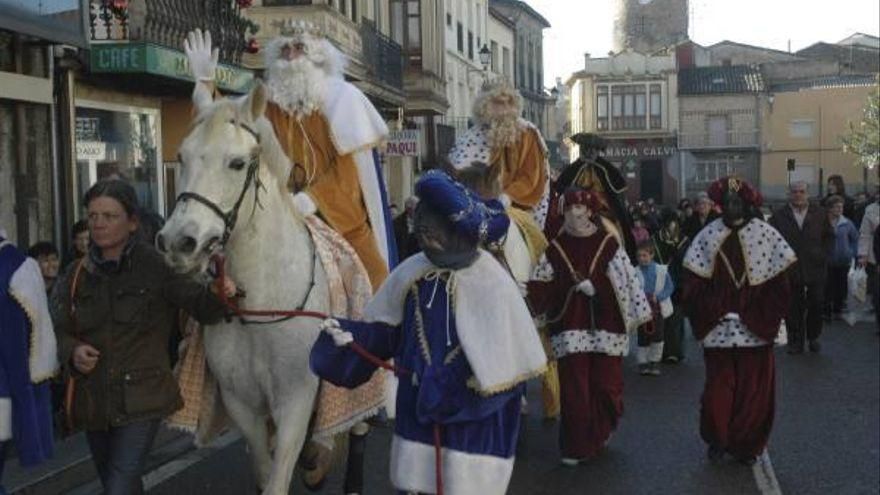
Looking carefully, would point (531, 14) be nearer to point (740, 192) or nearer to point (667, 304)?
A: point (667, 304)

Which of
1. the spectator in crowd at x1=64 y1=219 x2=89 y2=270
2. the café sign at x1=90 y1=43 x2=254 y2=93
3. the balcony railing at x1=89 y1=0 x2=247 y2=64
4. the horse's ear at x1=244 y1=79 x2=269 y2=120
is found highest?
the balcony railing at x1=89 y1=0 x2=247 y2=64

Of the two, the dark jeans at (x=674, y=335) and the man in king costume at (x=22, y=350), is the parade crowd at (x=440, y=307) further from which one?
the dark jeans at (x=674, y=335)

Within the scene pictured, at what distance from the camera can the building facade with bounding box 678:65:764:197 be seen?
72.1 metres

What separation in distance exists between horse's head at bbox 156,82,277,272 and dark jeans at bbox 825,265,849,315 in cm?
1418

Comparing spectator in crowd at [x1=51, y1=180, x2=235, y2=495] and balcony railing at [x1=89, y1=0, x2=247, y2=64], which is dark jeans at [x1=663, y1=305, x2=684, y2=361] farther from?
spectator in crowd at [x1=51, y1=180, x2=235, y2=495]

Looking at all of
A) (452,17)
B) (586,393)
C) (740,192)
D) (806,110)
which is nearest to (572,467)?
(586,393)

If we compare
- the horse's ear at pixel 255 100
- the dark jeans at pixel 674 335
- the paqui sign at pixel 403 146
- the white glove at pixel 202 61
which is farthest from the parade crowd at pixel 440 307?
the paqui sign at pixel 403 146

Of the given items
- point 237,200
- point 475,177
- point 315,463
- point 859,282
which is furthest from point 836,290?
point 237,200

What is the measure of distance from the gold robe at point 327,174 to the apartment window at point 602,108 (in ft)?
231

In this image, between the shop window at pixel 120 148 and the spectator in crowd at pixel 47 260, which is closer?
the spectator in crowd at pixel 47 260

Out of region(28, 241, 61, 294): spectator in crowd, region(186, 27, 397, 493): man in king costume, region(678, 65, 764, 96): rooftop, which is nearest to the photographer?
region(186, 27, 397, 493): man in king costume

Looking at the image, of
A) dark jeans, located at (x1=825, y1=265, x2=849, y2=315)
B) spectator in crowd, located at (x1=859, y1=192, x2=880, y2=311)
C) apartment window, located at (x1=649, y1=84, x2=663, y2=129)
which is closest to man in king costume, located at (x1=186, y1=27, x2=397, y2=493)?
spectator in crowd, located at (x1=859, y1=192, x2=880, y2=311)

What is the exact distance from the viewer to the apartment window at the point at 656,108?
74.1 meters

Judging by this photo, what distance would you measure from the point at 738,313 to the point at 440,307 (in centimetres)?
417
